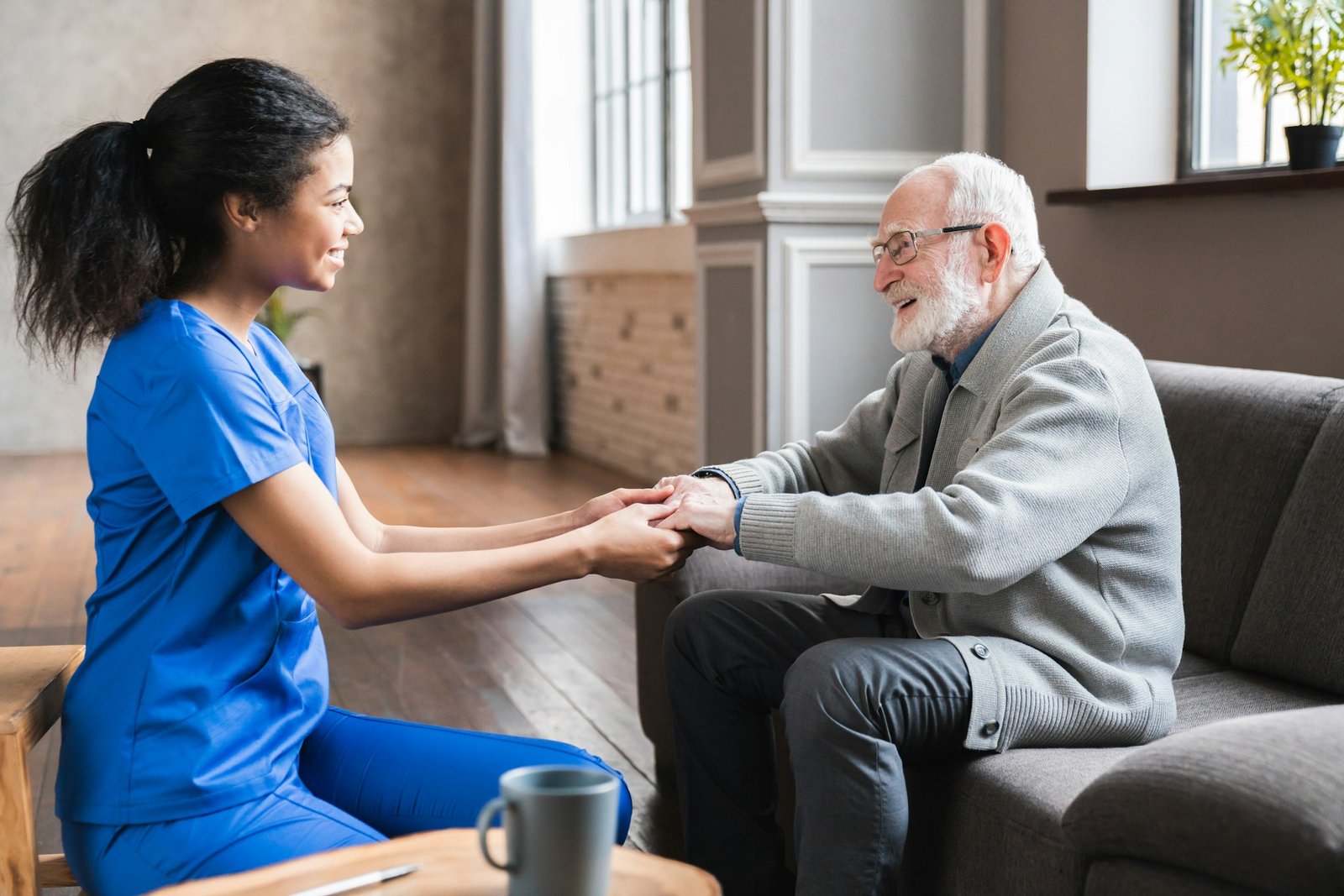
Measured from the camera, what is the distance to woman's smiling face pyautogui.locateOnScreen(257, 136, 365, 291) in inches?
57.5

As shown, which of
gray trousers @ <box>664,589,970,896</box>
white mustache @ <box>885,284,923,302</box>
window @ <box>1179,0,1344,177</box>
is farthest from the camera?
window @ <box>1179,0,1344,177</box>

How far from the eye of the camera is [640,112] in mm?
6738

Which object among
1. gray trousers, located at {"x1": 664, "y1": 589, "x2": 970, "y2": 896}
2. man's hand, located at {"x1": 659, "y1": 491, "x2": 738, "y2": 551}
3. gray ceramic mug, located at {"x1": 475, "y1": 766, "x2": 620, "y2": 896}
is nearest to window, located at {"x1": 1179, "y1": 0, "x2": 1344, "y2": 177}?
gray trousers, located at {"x1": 664, "y1": 589, "x2": 970, "y2": 896}

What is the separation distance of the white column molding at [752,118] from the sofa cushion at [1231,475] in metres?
1.62

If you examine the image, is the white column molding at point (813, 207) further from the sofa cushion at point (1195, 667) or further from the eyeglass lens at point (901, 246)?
the sofa cushion at point (1195, 667)

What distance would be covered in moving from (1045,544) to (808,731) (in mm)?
358

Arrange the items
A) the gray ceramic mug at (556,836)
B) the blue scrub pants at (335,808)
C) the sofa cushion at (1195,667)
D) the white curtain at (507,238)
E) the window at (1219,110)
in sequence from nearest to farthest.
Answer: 1. the gray ceramic mug at (556,836)
2. the blue scrub pants at (335,808)
3. the sofa cushion at (1195,667)
4. the window at (1219,110)
5. the white curtain at (507,238)

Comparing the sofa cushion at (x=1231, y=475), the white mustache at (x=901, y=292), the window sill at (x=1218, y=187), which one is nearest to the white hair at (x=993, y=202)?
the white mustache at (x=901, y=292)

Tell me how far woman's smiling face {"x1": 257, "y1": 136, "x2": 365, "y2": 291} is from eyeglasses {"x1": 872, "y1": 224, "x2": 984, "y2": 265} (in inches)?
31.2

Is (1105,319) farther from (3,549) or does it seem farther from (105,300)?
(3,549)

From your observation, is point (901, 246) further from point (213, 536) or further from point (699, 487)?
point (213, 536)

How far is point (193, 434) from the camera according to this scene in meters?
1.30

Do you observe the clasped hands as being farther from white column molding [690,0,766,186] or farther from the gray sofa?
white column molding [690,0,766,186]

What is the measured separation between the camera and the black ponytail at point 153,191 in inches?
53.7
